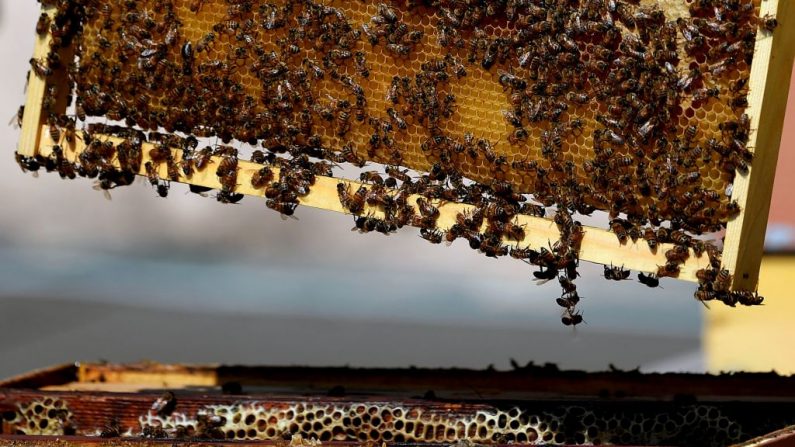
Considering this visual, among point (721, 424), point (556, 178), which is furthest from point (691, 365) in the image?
point (556, 178)

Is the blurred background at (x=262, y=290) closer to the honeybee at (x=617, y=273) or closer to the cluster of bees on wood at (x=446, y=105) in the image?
the cluster of bees on wood at (x=446, y=105)

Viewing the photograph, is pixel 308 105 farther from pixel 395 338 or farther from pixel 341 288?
pixel 341 288

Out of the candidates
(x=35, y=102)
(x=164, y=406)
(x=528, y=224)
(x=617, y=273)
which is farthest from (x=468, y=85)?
(x=35, y=102)

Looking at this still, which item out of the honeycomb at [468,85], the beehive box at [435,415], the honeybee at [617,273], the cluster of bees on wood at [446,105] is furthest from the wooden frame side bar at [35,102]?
the honeybee at [617,273]

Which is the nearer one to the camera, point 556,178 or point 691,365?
point 556,178

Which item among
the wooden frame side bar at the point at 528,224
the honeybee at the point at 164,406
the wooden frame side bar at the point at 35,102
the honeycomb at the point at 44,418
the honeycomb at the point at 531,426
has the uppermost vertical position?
the wooden frame side bar at the point at 35,102

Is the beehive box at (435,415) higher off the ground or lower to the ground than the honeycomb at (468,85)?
lower

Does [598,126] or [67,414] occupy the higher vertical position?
[598,126]
